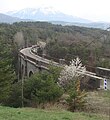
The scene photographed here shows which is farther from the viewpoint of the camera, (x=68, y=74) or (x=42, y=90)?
(x=68, y=74)

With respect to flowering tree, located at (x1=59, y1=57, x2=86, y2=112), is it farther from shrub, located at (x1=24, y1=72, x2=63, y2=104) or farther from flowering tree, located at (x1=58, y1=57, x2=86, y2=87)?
shrub, located at (x1=24, y1=72, x2=63, y2=104)

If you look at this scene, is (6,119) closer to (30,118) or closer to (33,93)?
(30,118)

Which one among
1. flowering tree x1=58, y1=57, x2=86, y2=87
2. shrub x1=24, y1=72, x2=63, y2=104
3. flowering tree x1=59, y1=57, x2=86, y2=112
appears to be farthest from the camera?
flowering tree x1=58, y1=57, x2=86, y2=87

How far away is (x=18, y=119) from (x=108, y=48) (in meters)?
41.2

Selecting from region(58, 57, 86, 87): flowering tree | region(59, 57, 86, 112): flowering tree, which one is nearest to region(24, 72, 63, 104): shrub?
region(59, 57, 86, 112): flowering tree

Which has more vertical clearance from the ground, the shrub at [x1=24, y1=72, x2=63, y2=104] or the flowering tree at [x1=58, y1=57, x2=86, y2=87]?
the shrub at [x1=24, y1=72, x2=63, y2=104]

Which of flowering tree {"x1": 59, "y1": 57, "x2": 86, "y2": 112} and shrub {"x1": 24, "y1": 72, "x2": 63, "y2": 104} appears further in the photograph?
shrub {"x1": 24, "y1": 72, "x2": 63, "y2": 104}

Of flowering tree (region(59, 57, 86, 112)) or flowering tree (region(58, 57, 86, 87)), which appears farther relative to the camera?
flowering tree (region(58, 57, 86, 87))

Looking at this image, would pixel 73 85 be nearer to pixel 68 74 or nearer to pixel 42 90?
pixel 42 90

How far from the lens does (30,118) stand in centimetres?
916

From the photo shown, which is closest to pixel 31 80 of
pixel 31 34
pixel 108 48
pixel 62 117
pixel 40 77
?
pixel 40 77

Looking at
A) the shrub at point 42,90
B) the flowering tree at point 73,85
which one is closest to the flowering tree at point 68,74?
the flowering tree at point 73,85

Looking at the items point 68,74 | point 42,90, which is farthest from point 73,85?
point 68,74

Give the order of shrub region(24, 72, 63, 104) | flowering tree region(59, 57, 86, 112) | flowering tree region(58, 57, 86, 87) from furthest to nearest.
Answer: flowering tree region(58, 57, 86, 87)
shrub region(24, 72, 63, 104)
flowering tree region(59, 57, 86, 112)
